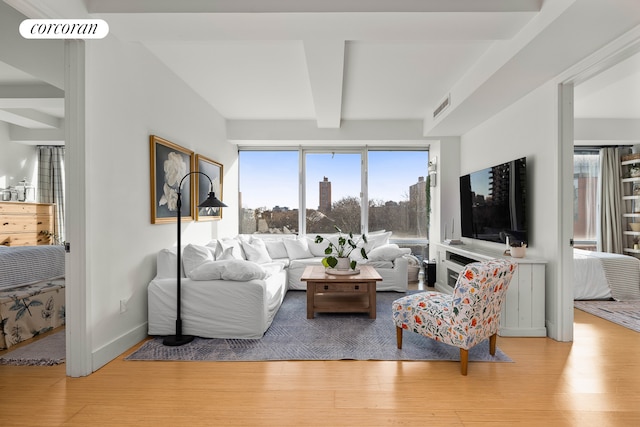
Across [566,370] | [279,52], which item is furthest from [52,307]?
[566,370]

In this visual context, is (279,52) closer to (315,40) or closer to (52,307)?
(315,40)

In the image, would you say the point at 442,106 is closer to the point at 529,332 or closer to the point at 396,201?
the point at 396,201

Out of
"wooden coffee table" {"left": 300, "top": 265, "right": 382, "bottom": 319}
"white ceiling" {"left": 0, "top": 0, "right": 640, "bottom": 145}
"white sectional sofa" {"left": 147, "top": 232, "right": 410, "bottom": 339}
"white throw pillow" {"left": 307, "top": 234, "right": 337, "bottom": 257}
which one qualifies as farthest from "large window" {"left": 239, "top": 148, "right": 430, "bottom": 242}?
"white sectional sofa" {"left": 147, "top": 232, "right": 410, "bottom": 339}

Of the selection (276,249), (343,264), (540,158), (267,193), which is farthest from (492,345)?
(267,193)

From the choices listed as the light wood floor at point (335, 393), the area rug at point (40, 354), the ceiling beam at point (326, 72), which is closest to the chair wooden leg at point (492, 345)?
the light wood floor at point (335, 393)

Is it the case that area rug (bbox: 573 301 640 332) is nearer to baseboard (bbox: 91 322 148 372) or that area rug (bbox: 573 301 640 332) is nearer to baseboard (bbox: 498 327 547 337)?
baseboard (bbox: 498 327 547 337)

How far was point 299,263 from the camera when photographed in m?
5.21

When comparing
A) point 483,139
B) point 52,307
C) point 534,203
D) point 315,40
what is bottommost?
point 52,307

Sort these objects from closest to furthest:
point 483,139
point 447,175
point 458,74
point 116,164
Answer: point 116,164, point 458,74, point 483,139, point 447,175

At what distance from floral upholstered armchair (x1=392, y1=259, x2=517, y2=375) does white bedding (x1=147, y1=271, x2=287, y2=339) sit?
4.57 ft

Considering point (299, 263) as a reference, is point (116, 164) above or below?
above

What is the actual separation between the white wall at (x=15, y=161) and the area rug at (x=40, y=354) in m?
3.91

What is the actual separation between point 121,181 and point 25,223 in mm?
3891

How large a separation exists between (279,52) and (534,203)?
300cm
